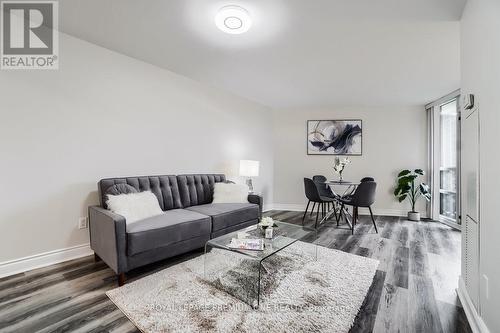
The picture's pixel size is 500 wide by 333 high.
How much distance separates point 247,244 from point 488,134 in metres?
1.89

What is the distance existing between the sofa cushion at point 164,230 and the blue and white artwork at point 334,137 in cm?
369

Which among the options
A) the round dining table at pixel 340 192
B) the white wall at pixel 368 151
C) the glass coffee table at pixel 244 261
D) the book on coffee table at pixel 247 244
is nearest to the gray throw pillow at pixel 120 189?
the glass coffee table at pixel 244 261

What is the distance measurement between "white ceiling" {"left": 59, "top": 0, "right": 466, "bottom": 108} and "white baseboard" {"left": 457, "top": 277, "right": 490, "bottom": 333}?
2.35 meters

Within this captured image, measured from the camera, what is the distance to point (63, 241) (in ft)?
8.48

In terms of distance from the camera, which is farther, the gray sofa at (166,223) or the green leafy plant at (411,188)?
the green leafy plant at (411,188)

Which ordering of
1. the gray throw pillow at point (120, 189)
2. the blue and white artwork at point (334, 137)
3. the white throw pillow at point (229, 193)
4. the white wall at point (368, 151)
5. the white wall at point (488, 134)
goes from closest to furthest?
the white wall at point (488, 134)
the gray throw pillow at point (120, 189)
the white throw pillow at point (229, 193)
the white wall at point (368, 151)
the blue and white artwork at point (334, 137)

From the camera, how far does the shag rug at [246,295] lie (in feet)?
5.30

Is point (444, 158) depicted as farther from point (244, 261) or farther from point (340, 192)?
point (244, 261)

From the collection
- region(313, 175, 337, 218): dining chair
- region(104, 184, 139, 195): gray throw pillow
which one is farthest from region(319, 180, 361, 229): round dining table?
region(104, 184, 139, 195): gray throw pillow

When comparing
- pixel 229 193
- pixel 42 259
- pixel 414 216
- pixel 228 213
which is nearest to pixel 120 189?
pixel 42 259

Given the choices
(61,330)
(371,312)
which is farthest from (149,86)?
(371,312)

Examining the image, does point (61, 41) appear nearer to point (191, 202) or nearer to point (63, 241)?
point (63, 241)

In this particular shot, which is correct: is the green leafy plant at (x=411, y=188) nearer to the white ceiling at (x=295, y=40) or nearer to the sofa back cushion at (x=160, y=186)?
the white ceiling at (x=295, y=40)

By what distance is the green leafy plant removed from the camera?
484 centimetres
